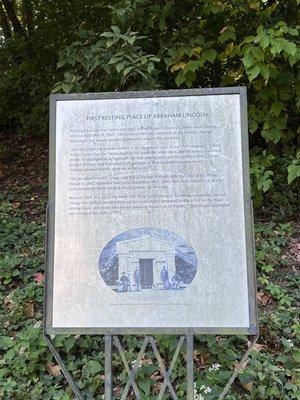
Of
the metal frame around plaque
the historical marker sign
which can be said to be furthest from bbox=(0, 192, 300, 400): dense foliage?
the historical marker sign

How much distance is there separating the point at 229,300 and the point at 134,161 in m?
0.87

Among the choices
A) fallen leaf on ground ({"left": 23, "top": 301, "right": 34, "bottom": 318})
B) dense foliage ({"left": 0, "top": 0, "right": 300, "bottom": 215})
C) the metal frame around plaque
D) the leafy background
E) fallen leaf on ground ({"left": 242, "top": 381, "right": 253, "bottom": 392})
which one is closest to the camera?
the metal frame around plaque

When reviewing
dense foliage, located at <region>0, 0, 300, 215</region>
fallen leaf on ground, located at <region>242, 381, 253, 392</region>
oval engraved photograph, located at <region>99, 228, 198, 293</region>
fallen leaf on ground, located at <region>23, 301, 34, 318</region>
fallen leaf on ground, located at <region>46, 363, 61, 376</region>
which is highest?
dense foliage, located at <region>0, 0, 300, 215</region>

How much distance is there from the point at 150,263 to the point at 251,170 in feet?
8.36

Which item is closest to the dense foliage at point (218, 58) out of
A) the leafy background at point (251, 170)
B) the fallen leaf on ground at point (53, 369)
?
the leafy background at point (251, 170)

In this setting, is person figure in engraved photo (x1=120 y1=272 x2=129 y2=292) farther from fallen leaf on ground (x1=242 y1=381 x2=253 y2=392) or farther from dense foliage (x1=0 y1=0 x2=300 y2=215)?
dense foliage (x1=0 y1=0 x2=300 y2=215)

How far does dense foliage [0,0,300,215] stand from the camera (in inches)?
156

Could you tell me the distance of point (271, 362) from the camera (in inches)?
128

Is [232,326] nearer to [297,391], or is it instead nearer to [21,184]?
[297,391]

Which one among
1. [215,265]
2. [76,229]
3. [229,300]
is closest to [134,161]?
[76,229]

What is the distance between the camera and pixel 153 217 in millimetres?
2502

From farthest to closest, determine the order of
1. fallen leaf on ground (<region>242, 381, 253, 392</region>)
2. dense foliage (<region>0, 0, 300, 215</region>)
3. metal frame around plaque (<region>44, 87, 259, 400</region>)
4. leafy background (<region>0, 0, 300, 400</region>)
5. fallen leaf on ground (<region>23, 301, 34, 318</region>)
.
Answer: dense foliage (<region>0, 0, 300, 215</region>), fallen leaf on ground (<region>23, 301, 34, 318</region>), leafy background (<region>0, 0, 300, 400</region>), fallen leaf on ground (<region>242, 381, 253, 392</region>), metal frame around plaque (<region>44, 87, 259, 400</region>)

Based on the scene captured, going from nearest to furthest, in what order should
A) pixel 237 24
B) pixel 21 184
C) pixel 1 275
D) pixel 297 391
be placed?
pixel 297 391 < pixel 1 275 < pixel 237 24 < pixel 21 184

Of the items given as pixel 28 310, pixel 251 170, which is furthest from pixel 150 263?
pixel 251 170
